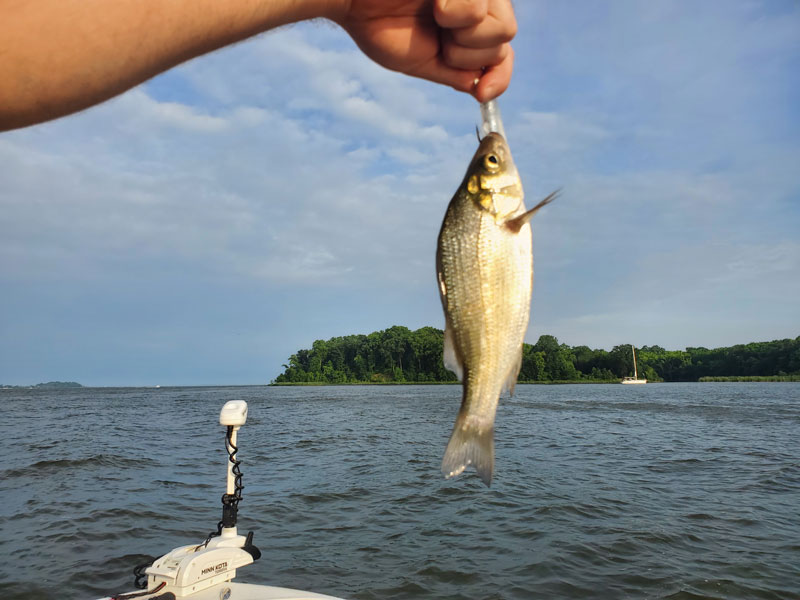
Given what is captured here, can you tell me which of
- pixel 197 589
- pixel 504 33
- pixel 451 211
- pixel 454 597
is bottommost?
pixel 454 597

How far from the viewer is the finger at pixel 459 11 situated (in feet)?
5.81

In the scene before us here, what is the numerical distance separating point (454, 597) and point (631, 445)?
1623cm

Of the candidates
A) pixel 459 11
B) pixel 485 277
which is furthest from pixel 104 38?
pixel 485 277

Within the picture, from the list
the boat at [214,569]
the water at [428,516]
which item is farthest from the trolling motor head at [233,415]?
the water at [428,516]

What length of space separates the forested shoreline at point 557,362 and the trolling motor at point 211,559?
2394 inches

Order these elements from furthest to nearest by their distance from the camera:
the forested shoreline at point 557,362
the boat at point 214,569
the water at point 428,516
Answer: the forested shoreline at point 557,362, the water at point 428,516, the boat at point 214,569

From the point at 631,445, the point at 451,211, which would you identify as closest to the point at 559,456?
the point at 631,445

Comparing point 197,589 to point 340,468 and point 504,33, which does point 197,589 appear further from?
point 340,468

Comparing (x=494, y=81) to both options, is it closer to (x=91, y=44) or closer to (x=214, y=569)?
(x=91, y=44)

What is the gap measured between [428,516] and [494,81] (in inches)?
453

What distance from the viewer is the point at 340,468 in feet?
A: 56.6

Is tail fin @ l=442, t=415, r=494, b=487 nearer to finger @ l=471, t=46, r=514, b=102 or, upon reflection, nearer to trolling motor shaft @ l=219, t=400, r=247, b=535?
finger @ l=471, t=46, r=514, b=102

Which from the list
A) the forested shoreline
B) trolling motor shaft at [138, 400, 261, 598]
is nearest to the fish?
trolling motor shaft at [138, 400, 261, 598]

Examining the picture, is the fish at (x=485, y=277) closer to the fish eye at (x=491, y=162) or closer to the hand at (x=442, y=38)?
the fish eye at (x=491, y=162)
